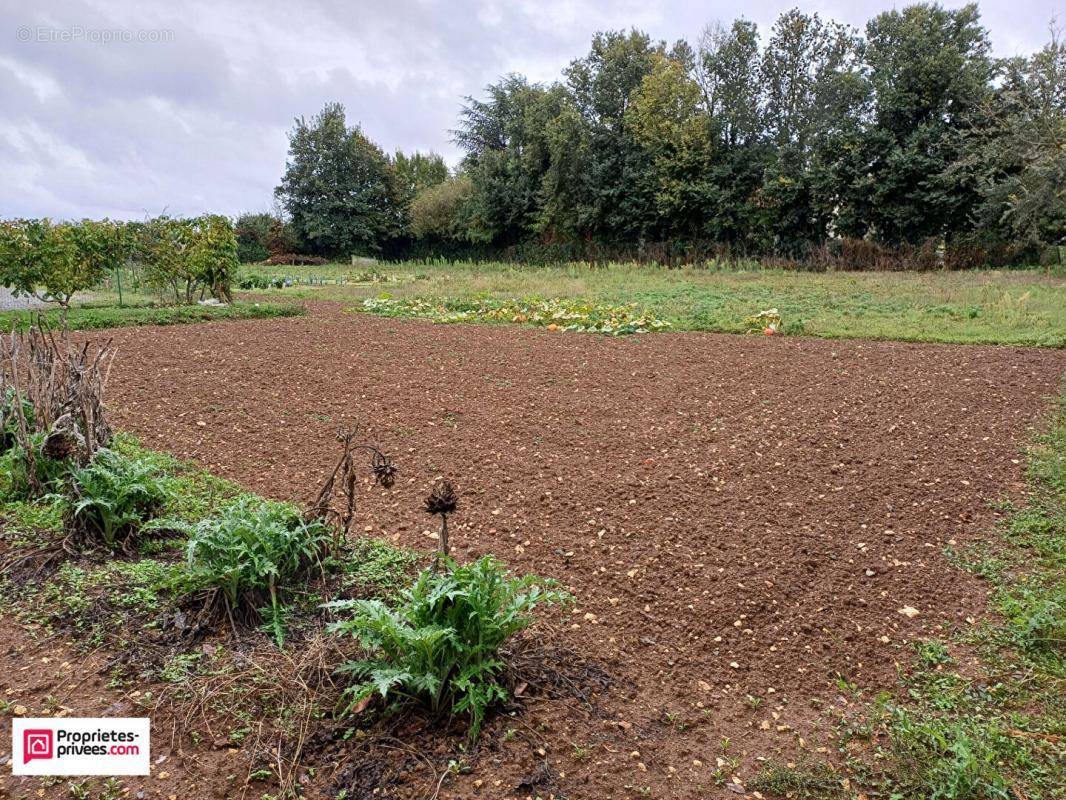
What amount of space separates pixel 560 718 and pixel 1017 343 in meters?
9.03

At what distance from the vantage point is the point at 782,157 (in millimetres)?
23094

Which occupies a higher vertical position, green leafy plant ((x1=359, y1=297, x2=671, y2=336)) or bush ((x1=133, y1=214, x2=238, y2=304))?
bush ((x1=133, y1=214, x2=238, y2=304))

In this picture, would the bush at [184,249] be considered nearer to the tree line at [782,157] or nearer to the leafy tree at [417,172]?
the tree line at [782,157]

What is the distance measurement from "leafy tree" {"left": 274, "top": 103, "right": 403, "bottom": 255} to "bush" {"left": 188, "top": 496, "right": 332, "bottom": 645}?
35.3 meters

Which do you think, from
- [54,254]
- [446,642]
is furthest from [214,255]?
[446,642]

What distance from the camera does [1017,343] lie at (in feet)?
27.6

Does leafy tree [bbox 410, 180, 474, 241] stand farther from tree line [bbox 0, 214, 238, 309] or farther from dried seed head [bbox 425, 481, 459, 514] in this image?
dried seed head [bbox 425, 481, 459, 514]

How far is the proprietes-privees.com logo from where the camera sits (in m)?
1.85

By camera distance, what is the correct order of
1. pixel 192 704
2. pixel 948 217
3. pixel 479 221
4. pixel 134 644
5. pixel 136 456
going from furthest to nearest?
1. pixel 479 221
2. pixel 948 217
3. pixel 136 456
4. pixel 134 644
5. pixel 192 704

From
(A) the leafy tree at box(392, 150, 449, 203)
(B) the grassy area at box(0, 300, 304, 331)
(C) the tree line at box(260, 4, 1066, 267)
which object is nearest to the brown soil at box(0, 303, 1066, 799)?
(B) the grassy area at box(0, 300, 304, 331)

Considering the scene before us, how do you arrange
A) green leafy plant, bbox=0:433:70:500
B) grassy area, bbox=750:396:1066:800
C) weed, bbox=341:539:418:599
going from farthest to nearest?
green leafy plant, bbox=0:433:70:500 → weed, bbox=341:539:418:599 → grassy area, bbox=750:396:1066:800

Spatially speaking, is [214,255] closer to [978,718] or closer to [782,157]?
[978,718]

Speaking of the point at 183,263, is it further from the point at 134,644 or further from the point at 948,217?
the point at 948,217

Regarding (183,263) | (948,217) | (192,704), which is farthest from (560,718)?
(948,217)
